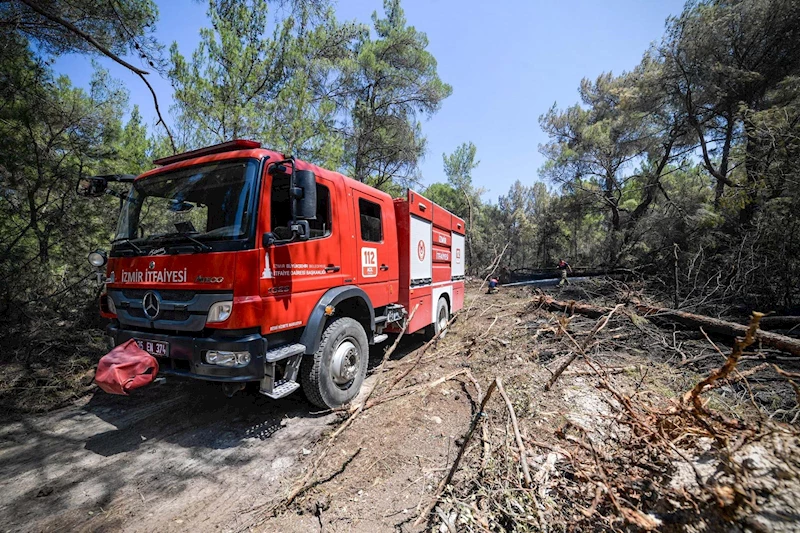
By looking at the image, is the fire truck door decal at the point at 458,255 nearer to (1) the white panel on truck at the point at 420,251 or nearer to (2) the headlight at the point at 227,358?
(1) the white panel on truck at the point at 420,251

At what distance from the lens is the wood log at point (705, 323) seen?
4469mm

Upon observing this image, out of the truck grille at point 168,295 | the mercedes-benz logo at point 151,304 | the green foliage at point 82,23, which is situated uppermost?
the green foliage at point 82,23

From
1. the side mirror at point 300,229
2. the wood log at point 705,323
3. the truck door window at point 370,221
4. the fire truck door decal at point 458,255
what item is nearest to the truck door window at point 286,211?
the side mirror at point 300,229

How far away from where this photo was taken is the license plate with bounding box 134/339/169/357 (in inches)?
115

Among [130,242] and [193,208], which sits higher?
[193,208]

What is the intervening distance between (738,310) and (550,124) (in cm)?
1726

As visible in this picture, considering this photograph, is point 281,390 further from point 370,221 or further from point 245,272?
point 370,221

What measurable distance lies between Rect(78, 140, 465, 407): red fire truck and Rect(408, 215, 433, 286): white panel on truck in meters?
1.21

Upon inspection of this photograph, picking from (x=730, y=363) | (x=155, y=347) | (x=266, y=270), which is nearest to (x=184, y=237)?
(x=266, y=270)

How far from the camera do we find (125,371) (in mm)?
2768

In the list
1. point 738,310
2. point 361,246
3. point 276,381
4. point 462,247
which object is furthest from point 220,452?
point 738,310

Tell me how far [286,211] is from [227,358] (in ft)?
4.79

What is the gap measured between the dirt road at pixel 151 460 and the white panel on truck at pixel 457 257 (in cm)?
494

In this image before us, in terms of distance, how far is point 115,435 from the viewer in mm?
3211
